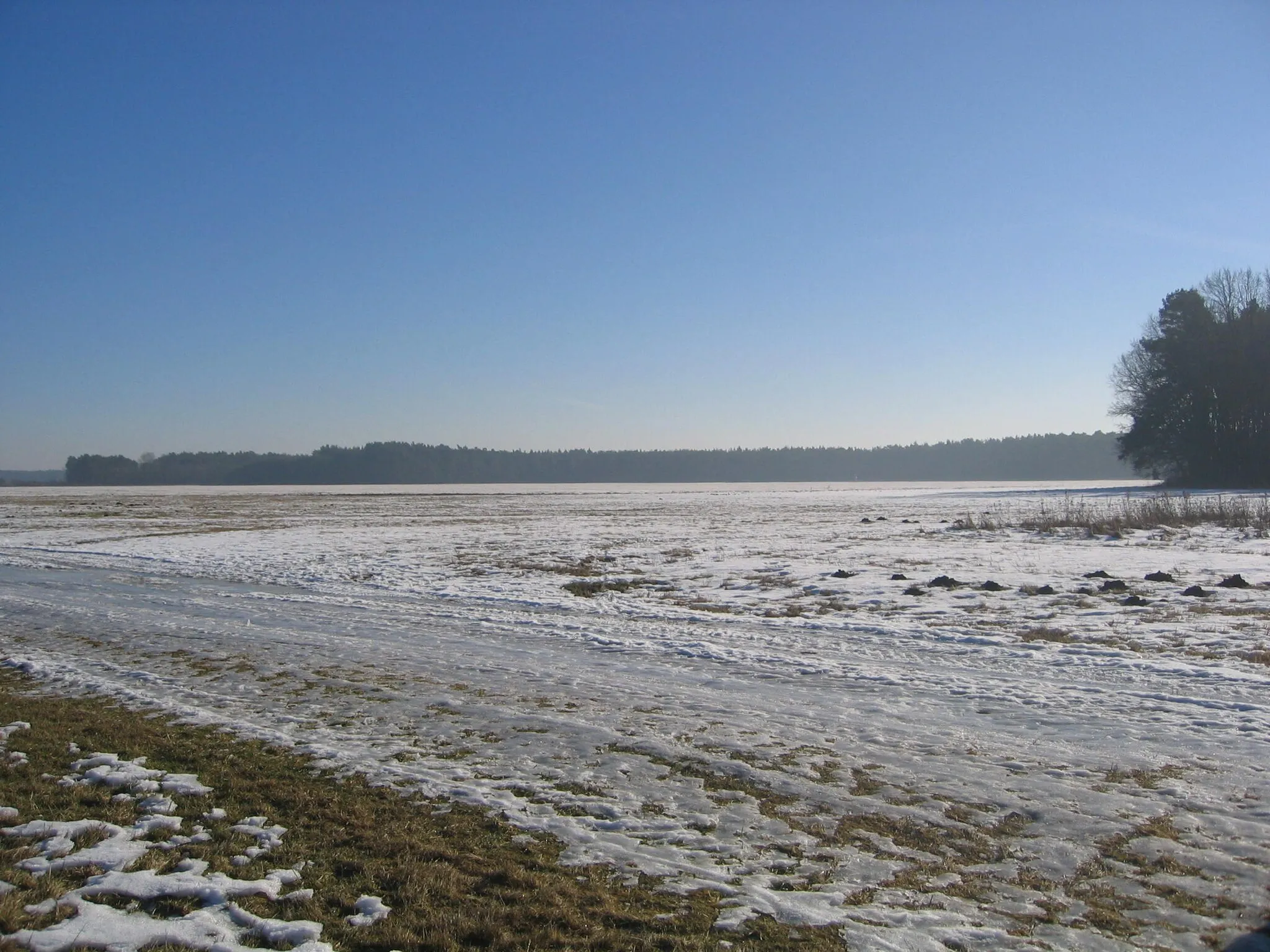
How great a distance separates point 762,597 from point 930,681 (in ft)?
20.7

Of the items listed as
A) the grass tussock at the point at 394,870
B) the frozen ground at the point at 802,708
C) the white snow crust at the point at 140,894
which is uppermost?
the white snow crust at the point at 140,894

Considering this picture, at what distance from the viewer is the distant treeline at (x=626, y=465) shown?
531 feet

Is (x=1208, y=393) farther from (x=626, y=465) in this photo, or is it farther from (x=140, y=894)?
(x=626, y=465)

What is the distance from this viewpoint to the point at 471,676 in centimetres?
904

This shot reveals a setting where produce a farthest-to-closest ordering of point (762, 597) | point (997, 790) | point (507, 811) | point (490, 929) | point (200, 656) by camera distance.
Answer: point (762, 597) → point (200, 656) → point (997, 790) → point (507, 811) → point (490, 929)

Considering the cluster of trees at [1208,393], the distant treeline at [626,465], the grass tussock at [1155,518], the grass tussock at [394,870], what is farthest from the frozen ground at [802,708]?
the distant treeline at [626,465]

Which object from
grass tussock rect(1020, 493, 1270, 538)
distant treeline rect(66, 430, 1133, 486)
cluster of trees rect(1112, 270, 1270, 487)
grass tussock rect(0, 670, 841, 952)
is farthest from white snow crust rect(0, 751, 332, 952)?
Result: distant treeline rect(66, 430, 1133, 486)

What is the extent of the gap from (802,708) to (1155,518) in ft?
84.1

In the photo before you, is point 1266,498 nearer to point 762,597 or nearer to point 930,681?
point 762,597

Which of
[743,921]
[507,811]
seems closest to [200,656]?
[507,811]

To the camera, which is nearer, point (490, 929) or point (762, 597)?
point (490, 929)

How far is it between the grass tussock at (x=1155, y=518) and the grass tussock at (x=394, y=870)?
25.0m

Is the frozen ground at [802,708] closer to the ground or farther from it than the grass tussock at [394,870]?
closer to the ground

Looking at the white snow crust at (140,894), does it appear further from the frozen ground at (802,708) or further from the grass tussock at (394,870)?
the frozen ground at (802,708)
